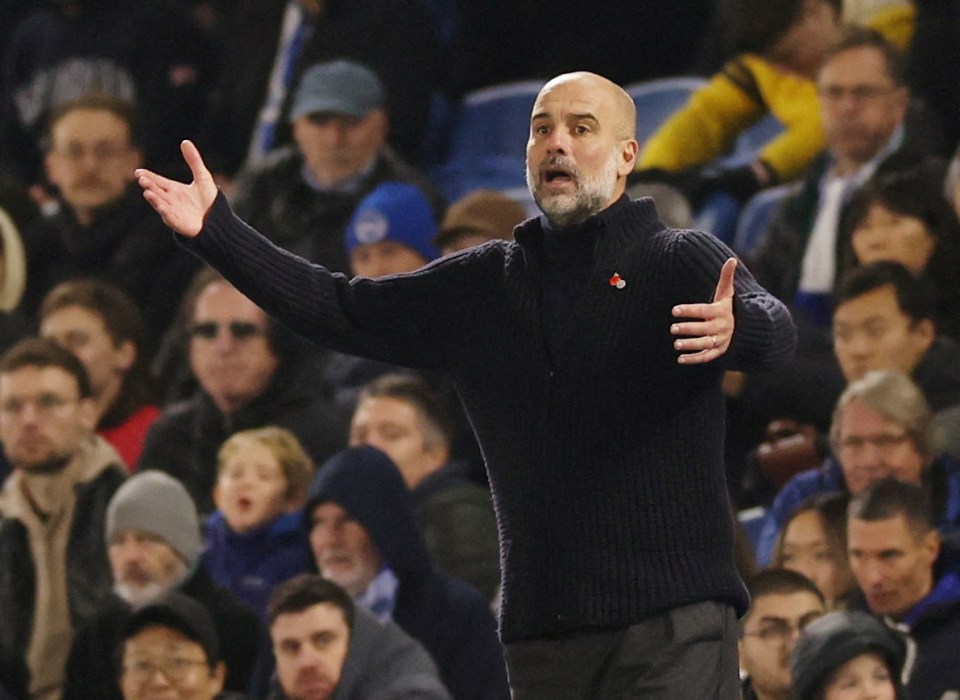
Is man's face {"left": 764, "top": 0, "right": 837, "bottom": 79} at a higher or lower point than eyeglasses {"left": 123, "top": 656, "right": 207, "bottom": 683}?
higher

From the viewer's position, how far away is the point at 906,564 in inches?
231

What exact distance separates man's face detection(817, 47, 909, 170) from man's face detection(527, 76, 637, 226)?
11.1ft

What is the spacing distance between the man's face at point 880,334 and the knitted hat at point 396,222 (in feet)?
5.20

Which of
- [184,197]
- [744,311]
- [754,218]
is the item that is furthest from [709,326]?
[754,218]

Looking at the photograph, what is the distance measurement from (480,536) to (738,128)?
7.35 feet

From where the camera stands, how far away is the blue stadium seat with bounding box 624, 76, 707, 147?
8672 millimetres

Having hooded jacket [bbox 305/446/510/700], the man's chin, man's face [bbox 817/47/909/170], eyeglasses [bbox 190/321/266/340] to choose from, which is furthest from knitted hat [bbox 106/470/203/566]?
man's face [bbox 817/47/909/170]

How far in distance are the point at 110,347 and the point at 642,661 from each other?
4.31m

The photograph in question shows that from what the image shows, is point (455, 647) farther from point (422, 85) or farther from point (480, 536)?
point (422, 85)

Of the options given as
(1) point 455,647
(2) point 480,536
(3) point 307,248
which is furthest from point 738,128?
(1) point 455,647

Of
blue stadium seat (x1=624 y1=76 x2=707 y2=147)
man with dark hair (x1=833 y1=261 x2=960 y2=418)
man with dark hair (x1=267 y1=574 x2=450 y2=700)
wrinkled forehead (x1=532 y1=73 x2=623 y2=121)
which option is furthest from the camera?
blue stadium seat (x1=624 y1=76 x2=707 y2=147)

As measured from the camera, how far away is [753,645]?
5.90m

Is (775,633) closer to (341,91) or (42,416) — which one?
(42,416)

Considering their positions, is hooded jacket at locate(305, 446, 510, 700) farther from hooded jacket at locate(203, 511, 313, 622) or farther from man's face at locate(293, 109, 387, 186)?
man's face at locate(293, 109, 387, 186)
